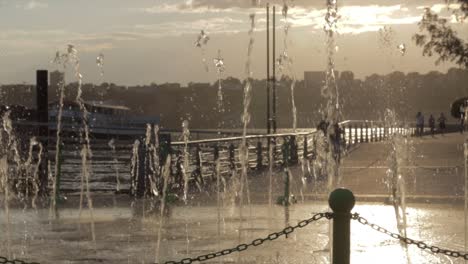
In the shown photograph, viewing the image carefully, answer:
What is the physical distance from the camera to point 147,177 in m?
18.0

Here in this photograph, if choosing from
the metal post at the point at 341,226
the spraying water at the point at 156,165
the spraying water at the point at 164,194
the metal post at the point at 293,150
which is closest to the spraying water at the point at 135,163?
the spraying water at the point at 156,165

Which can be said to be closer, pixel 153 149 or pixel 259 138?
pixel 153 149

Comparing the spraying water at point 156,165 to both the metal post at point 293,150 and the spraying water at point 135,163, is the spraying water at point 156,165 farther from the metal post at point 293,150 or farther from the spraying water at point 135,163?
the metal post at point 293,150

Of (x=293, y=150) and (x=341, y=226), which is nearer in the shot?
(x=341, y=226)

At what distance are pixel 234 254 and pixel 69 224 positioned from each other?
4.09 metres

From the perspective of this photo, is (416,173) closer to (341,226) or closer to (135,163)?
(135,163)

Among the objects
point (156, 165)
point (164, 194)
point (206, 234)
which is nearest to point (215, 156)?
point (156, 165)

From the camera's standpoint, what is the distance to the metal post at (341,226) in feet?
21.2

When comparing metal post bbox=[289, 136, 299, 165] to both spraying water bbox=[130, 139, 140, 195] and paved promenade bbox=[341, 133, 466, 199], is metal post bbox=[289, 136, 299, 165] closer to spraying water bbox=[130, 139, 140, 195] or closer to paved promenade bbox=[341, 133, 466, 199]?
paved promenade bbox=[341, 133, 466, 199]

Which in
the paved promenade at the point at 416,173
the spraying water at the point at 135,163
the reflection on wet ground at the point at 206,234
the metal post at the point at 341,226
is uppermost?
the metal post at the point at 341,226

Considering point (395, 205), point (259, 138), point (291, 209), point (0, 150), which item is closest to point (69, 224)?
point (291, 209)

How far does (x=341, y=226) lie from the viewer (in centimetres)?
648

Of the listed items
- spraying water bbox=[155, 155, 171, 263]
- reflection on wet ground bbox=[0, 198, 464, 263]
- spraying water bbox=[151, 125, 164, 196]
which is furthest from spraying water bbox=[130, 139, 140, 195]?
reflection on wet ground bbox=[0, 198, 464, 263]

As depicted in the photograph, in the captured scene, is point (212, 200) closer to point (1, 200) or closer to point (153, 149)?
point (153, 149)
